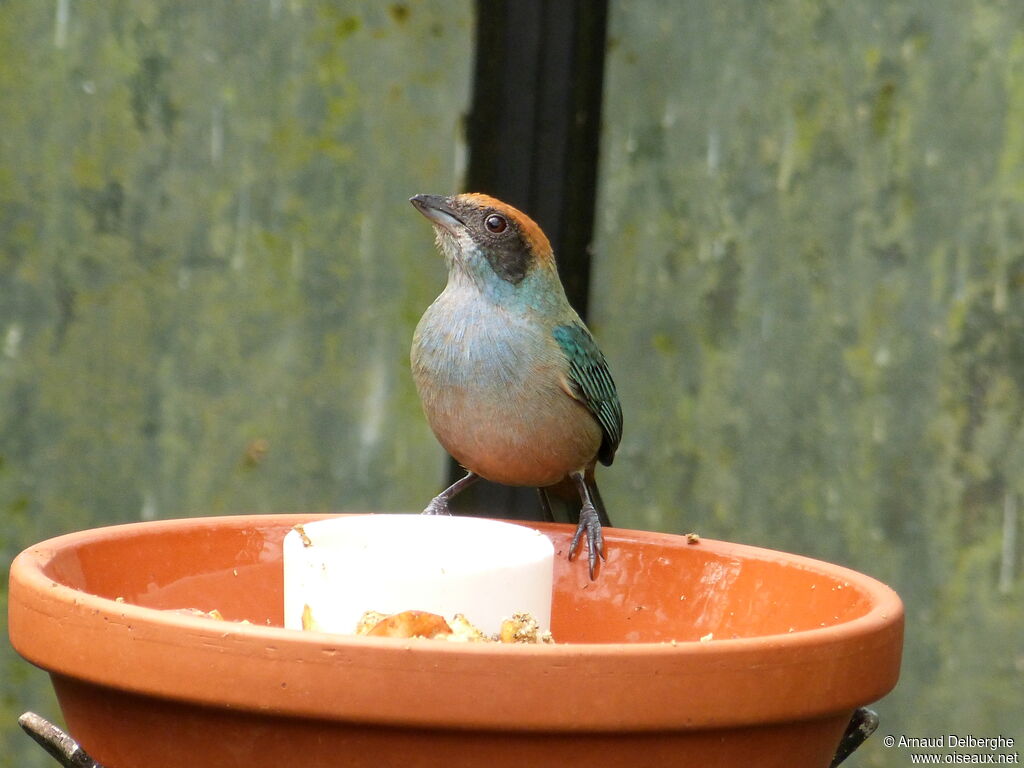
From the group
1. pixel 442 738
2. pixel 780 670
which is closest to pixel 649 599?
pixel 780 670

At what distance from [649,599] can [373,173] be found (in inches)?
85.6

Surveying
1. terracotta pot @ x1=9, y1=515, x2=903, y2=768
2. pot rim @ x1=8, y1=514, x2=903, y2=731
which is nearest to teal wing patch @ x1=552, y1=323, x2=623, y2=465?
terracotta pot @ x1=9, y1=515, x2=903, y2=768

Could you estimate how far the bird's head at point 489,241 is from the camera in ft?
11.2

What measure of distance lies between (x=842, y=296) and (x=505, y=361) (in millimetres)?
1341

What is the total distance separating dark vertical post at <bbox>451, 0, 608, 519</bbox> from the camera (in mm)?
3953

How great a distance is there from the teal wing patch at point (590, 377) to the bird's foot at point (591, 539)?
488mm

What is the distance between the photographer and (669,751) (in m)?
1.68

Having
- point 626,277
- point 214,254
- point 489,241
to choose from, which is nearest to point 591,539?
point 489,241

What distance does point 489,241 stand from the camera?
3.44 m

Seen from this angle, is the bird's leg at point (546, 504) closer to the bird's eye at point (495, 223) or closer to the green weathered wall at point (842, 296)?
the green weathered wall at point (842, 296)

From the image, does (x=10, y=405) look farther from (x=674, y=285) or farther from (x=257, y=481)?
(x=674, y=285)

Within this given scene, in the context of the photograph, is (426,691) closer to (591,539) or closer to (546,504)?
(591,539)

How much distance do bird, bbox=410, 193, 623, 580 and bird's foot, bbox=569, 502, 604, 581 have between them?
33cm

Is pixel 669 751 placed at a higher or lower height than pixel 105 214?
lower
